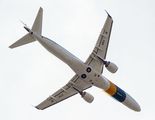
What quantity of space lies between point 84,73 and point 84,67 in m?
1.19

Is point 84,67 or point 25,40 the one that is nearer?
point 25,40

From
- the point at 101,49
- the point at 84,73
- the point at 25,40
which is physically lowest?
the point at 25,40

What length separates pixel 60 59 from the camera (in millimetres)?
39281

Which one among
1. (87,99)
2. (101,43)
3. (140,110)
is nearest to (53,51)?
(101,43)

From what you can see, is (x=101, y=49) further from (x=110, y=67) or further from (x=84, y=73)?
(x=84, y=73)

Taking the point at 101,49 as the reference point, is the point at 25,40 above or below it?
below

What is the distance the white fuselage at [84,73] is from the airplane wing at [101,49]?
39.9 inches

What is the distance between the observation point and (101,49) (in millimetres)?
40219

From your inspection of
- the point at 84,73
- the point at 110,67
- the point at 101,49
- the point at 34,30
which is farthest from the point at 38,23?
the point at 110,67

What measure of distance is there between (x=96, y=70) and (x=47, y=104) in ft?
34.9

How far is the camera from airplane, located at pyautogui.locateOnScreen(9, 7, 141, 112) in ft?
125

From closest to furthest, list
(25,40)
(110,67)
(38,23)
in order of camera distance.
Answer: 1. (38,23)
2. (25,40)
3. (110,67)

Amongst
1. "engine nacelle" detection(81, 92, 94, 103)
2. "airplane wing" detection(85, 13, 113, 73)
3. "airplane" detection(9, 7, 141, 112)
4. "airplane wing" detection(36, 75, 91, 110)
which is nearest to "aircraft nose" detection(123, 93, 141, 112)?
"airplane" detection(9, 7, 141, 112)

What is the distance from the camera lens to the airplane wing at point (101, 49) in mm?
39000
